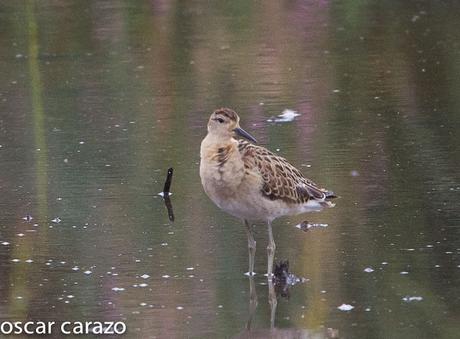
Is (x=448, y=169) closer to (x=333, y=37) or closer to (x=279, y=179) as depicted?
(x=279, y=179)

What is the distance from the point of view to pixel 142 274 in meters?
9.17

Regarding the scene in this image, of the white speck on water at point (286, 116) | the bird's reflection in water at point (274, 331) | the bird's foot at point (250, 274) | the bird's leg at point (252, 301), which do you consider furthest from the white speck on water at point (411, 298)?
the white speck on water at point (286, 116)

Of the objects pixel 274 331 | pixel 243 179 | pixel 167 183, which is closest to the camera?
pixel 274 331

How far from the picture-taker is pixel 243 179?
9086 millimetres

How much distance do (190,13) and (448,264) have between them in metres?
11.4

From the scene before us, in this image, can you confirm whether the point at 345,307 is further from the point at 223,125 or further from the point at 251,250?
the point at 223,125

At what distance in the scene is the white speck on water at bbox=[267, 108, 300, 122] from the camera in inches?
548

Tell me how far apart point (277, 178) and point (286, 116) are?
4.82 meters

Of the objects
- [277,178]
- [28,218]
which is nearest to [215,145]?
[277,178]

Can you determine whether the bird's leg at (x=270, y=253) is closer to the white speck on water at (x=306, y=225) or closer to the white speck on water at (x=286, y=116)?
the white speck on water at (x=306, y=225)

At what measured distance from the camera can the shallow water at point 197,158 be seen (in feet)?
28.2

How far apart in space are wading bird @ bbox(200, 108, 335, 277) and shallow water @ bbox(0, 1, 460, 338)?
382mm

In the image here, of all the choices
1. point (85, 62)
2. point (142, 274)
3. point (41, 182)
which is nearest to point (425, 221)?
point (142, 274)

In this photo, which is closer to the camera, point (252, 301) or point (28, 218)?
point (252, 301)
